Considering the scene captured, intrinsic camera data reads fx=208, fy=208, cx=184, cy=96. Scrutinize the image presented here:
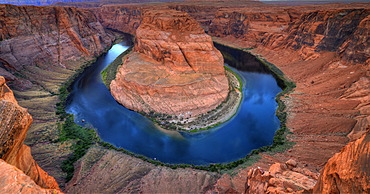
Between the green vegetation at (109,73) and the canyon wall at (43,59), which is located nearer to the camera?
the canyon wall at (43,59)

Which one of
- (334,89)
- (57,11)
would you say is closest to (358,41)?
(334,89)

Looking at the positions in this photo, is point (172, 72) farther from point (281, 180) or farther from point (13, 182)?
point (13, 182)

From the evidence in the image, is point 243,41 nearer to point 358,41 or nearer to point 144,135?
point 358,41

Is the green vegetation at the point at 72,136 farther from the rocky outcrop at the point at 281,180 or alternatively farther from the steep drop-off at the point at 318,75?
the rocky outcrop at the point at 281,180

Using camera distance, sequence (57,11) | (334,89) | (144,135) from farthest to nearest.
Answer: (57,11)
(334,89)
(144,135)

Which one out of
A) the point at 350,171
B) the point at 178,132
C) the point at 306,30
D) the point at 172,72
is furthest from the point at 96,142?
the point at 306,30

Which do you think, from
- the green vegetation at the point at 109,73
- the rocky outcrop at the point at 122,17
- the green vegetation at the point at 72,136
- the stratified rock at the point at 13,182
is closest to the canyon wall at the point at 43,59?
the green vegetation at the point at 72,136

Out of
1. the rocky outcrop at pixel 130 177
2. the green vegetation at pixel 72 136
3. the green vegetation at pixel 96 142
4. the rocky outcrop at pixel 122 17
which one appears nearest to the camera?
the rocky outcrop at pixel 130 177
